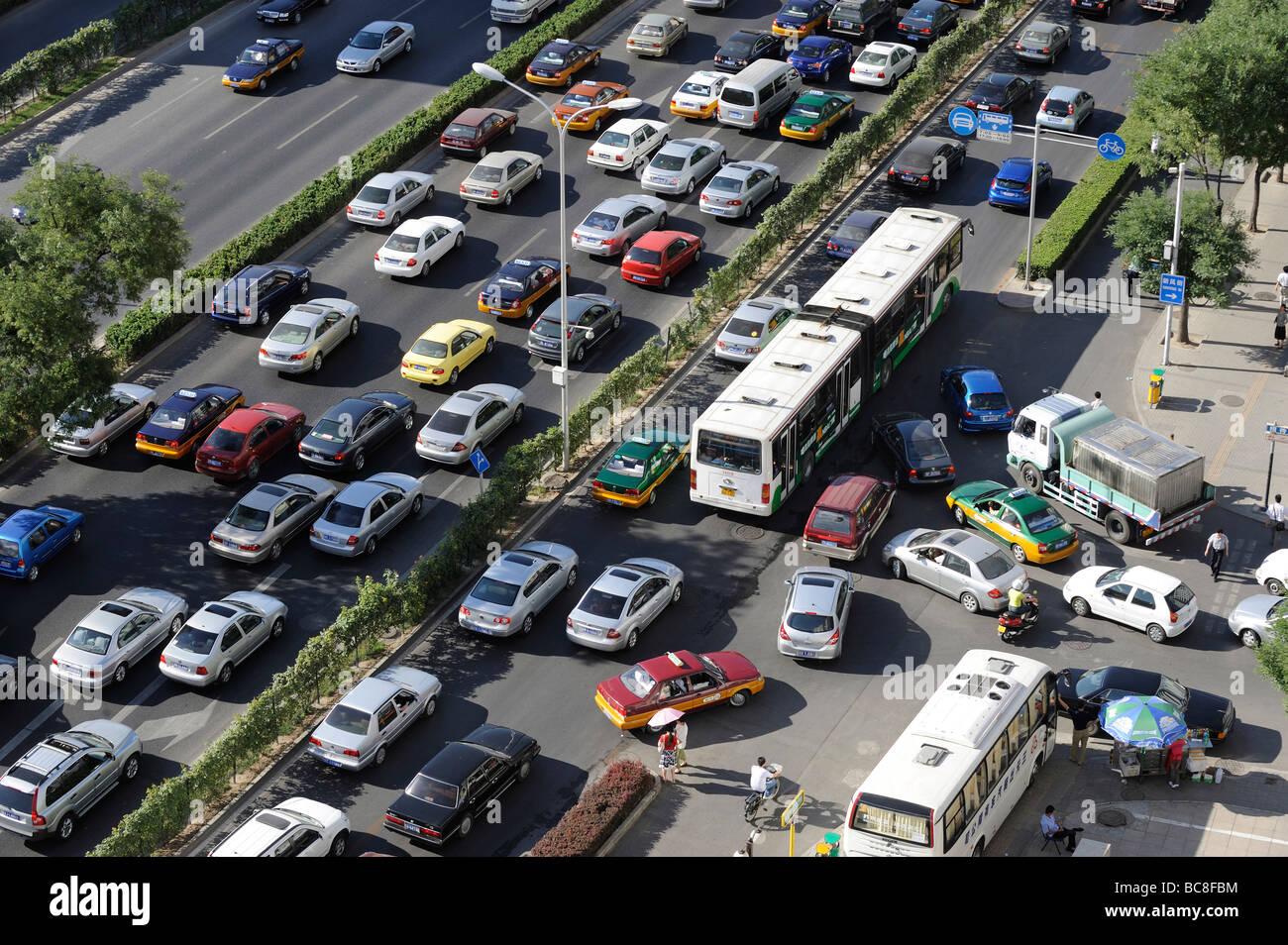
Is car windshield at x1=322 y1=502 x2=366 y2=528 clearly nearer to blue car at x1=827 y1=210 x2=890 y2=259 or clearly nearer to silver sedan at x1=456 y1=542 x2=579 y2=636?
silver sedan at x1=456 y1=542 x2=579 y2=636

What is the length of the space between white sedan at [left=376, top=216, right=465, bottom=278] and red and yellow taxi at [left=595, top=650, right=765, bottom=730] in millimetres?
21950

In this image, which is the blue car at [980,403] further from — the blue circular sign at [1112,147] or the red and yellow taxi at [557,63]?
the red and yellow taxi at [557,63]

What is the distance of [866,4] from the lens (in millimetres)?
70438

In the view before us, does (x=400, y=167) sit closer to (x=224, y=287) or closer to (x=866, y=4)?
(x=224, y=287)

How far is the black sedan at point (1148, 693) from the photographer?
36188mm

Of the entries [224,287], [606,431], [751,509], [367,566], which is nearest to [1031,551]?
[751,509]

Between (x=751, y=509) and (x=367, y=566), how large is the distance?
1040cm

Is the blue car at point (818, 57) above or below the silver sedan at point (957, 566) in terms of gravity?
above

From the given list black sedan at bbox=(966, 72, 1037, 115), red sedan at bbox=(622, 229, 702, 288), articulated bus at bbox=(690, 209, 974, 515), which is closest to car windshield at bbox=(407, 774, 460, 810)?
articulated bus at bbox=(690, 209, 974, 515)

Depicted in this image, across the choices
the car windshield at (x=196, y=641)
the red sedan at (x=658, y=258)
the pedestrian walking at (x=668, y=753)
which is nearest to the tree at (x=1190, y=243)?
the red sedan at (x=658, y=258)

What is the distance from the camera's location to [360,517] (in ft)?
143

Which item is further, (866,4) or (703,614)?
(866,4)

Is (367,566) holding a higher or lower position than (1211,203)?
lower
